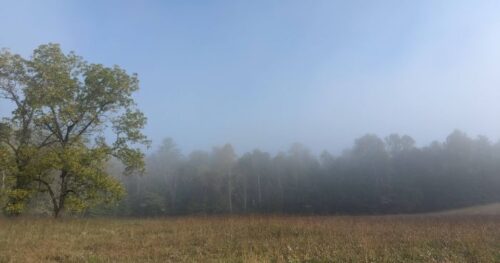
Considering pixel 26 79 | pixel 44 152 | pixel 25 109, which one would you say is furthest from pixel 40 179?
pixel 26 79

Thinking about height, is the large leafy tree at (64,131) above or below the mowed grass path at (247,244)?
above

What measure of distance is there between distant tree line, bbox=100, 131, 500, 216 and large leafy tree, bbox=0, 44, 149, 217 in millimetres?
48054

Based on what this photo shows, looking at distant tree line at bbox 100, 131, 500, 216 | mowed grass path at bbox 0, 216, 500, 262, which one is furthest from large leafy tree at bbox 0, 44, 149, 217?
distant tree line at bbox 100, 131, 500, 216

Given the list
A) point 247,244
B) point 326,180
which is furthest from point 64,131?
point 326,180

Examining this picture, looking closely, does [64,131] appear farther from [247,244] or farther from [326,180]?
[326,180]

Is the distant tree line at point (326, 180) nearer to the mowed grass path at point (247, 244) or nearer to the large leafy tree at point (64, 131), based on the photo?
the large leafy tree at point (64, 131)

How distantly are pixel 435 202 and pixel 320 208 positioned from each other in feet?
69.6

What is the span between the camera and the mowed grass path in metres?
10.2

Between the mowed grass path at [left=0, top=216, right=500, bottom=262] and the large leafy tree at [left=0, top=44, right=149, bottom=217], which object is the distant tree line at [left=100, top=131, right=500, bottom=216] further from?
the mowed grass path at [left=0, top=216, right=500, bottom=262]

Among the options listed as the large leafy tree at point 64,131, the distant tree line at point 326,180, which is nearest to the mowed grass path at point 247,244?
the large leafy tree at point 64,131

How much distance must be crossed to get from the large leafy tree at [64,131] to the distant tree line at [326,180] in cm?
4805

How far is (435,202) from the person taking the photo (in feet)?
240

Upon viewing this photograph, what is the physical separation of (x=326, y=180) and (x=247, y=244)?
8079cm

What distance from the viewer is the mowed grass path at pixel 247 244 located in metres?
10.2
